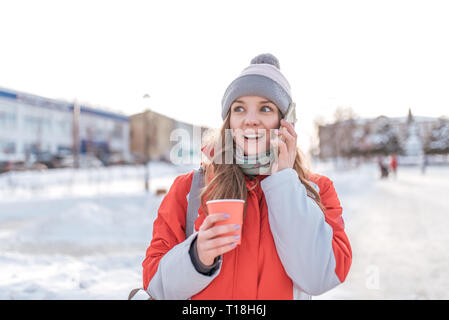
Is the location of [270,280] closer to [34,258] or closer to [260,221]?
[260,221]

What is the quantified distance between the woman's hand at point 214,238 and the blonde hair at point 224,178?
249 millimetres

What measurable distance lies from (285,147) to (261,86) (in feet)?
1.06

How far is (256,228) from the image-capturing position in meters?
1.31

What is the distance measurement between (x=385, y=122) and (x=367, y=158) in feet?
24.4

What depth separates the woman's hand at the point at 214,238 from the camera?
1089 millimetres

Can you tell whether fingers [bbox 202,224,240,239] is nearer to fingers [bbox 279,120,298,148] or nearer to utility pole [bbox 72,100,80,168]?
fingers [bbox 279,120,298,148]

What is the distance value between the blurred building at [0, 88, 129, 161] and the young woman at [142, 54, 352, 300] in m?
31.6

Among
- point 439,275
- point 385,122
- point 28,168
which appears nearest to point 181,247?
point 439,275

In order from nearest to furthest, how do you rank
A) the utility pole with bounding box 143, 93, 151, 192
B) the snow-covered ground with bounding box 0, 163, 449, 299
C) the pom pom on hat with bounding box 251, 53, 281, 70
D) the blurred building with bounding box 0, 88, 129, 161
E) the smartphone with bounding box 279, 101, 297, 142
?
the smartphone with bounding box 279, 101, 297, 142, the pom pom on hat with bounding box 251, 53, 281, 70, the snow-covered ground with bounding box 0, 163, 449, 299, the utility pole with bounding box 143, 93, 151, 192, the blurred building with bounding box 0, 88, 129, 161

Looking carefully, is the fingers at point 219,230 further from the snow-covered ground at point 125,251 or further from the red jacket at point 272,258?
the snow-covered ground at point 125,251

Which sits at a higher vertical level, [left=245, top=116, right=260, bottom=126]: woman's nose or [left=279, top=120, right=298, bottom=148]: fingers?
[left=245, top=116, right=260, bottom=126]: woman's nose

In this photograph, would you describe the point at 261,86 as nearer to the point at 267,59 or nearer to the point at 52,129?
the point at 267,59

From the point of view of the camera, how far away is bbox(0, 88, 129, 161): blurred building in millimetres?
31312

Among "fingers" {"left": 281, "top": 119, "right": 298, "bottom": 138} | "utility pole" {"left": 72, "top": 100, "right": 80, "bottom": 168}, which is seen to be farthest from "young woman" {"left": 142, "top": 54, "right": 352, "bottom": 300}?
"utility pole" {"left": 72, "top": 100, "right": 80, "bottom": 168}
